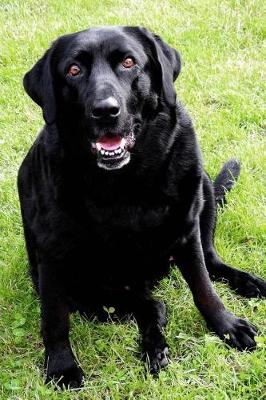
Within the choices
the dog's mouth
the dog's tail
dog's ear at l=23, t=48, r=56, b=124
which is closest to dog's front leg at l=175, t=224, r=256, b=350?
the dog's mouth

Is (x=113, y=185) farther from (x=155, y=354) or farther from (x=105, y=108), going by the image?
(x=155, y=354)

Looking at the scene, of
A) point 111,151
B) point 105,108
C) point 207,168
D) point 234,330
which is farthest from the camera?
point 207,168

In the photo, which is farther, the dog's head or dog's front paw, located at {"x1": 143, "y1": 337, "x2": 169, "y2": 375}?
dog's front paw, located at {"x1": 143, "y1": 337, "x2": 169, "y2": 375}

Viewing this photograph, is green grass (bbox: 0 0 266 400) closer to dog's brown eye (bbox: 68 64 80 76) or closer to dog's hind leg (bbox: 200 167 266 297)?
dog's hind leg (bbox: 200 167 266 297)

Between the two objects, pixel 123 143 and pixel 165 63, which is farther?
pixel 165 63

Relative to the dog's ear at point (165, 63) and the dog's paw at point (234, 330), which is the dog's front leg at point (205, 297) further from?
the dog's ear at point (165, 63)

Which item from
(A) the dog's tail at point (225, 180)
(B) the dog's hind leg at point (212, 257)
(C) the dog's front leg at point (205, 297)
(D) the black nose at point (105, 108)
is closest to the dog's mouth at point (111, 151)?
(D) the black nose at point (105, 108)

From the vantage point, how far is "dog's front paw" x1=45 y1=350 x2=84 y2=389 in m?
2.67

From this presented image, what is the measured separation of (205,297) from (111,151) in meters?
0.80

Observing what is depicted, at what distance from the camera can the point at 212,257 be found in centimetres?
311

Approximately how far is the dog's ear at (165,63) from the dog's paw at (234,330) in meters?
0.96

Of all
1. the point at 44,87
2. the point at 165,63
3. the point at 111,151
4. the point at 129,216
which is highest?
the point at 165,63

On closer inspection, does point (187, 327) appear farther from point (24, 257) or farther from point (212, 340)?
point (24, 257)

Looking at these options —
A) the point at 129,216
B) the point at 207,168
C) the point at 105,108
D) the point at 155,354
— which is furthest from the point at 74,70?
the point at 207,168
